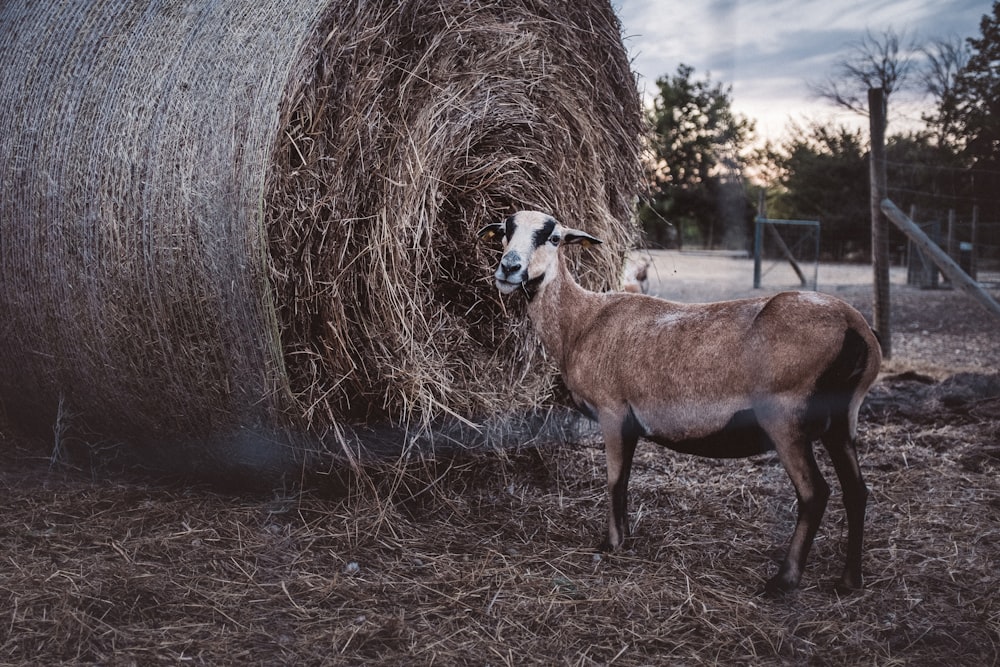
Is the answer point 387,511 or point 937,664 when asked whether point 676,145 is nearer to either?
point 387,511

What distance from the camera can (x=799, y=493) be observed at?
2516 mm

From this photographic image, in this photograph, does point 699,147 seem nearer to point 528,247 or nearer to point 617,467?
point 528,247

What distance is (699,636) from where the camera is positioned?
2.35m

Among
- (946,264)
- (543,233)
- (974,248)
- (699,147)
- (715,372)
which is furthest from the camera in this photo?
(974,248)

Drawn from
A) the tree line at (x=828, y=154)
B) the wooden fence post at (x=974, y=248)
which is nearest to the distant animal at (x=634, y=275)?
the tree line at (x=828, y=154)

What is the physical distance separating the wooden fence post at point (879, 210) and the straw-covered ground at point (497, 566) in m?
2.23

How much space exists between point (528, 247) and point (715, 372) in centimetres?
78

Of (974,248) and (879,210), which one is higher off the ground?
(879,210)

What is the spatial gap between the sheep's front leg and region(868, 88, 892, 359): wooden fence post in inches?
164

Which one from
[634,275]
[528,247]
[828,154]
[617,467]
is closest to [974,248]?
[828,154]

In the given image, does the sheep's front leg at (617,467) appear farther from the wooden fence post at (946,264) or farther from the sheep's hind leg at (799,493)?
the wooden fence post at (946,264)

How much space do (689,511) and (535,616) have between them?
1157 millimetres

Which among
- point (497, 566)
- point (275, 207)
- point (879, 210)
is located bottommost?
point (497, 566)

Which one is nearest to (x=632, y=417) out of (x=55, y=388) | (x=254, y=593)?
(x=254, y=593)
